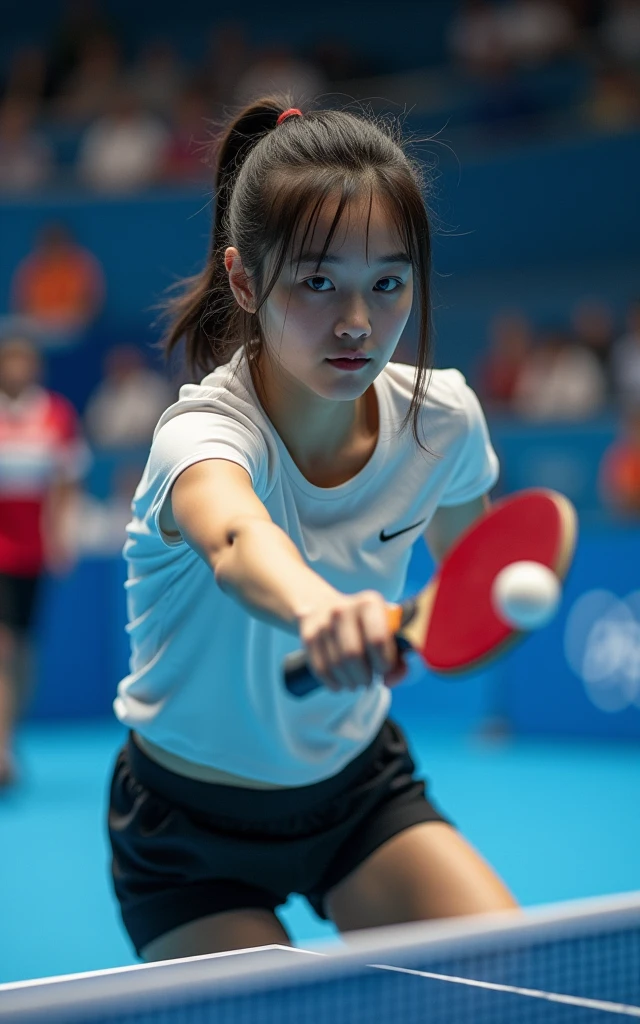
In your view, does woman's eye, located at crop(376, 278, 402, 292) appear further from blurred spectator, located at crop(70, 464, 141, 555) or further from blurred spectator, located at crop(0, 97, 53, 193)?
blurred spectator, located at crop(0, 97, 53, 193)

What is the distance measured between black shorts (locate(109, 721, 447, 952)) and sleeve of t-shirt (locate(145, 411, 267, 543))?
0.50 m

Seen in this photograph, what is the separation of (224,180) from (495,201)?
29.9ft

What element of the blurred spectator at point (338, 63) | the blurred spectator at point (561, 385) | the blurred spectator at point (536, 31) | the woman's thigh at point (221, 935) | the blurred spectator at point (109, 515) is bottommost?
the woman's thigh at point (221, 935)

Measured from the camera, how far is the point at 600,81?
1042 cm

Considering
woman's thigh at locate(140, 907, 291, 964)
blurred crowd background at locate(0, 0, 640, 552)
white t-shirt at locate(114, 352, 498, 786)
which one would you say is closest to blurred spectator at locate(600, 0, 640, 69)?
blurred crowd background at locate(0, 0, 640, 552)

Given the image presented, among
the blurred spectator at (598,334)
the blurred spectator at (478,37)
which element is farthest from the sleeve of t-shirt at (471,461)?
the blurred spectator at (478,37)

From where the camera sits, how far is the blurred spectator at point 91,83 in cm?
1238

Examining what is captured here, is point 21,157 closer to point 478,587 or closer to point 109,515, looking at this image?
point 109,515

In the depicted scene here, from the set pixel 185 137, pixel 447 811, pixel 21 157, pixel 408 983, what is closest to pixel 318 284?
pixel 408 983

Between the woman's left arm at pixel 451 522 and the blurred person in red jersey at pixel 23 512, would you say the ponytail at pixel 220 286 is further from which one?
the blurred person in red jersey at pixel 23 512

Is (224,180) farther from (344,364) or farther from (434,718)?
(434,718)

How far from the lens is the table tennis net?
4.11 feet

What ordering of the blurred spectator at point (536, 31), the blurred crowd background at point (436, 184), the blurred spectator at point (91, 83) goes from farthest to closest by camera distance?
the blurred spectator at point (91, 83)
the blurred spectator at point (536, 31)
the blurred crowd background at point (436, 184)

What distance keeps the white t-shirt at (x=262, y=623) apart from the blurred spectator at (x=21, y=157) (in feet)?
33.6
